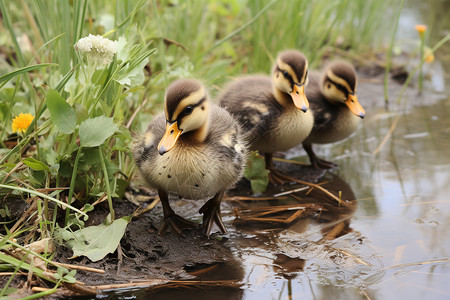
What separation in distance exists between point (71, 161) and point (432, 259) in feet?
6.65

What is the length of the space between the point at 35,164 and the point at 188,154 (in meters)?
0.81

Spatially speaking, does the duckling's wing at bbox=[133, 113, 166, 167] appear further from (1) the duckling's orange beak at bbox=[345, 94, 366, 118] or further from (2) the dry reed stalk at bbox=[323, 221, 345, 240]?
(1) the duckling's orange beak at bbox=[345, 94, 366, 118]

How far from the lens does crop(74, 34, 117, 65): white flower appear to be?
2.88 m

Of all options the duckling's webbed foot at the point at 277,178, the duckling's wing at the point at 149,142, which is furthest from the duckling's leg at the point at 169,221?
the duckling's webbed foot at the point at 277,178

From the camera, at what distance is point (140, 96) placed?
159 inches

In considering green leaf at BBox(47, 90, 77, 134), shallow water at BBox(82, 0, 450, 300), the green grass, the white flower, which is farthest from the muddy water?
the white flower

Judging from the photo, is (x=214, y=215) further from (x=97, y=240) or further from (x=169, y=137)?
(x=97, y=240)

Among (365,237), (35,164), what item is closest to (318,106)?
(365,237)

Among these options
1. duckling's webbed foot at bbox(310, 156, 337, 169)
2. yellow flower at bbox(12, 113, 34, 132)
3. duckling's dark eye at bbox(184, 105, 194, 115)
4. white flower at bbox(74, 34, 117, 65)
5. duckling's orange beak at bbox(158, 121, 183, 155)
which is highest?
white flower at bbox(74, 34, 117, 65)

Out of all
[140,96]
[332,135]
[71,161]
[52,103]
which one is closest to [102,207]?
[71,161]

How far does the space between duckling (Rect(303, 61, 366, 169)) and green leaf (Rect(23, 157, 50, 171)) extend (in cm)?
232

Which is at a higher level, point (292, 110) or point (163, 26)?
point (163, 26)

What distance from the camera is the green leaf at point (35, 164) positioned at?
2.85m

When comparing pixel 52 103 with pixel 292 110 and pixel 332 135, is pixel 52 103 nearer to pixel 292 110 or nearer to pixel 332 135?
pixel 292 110
